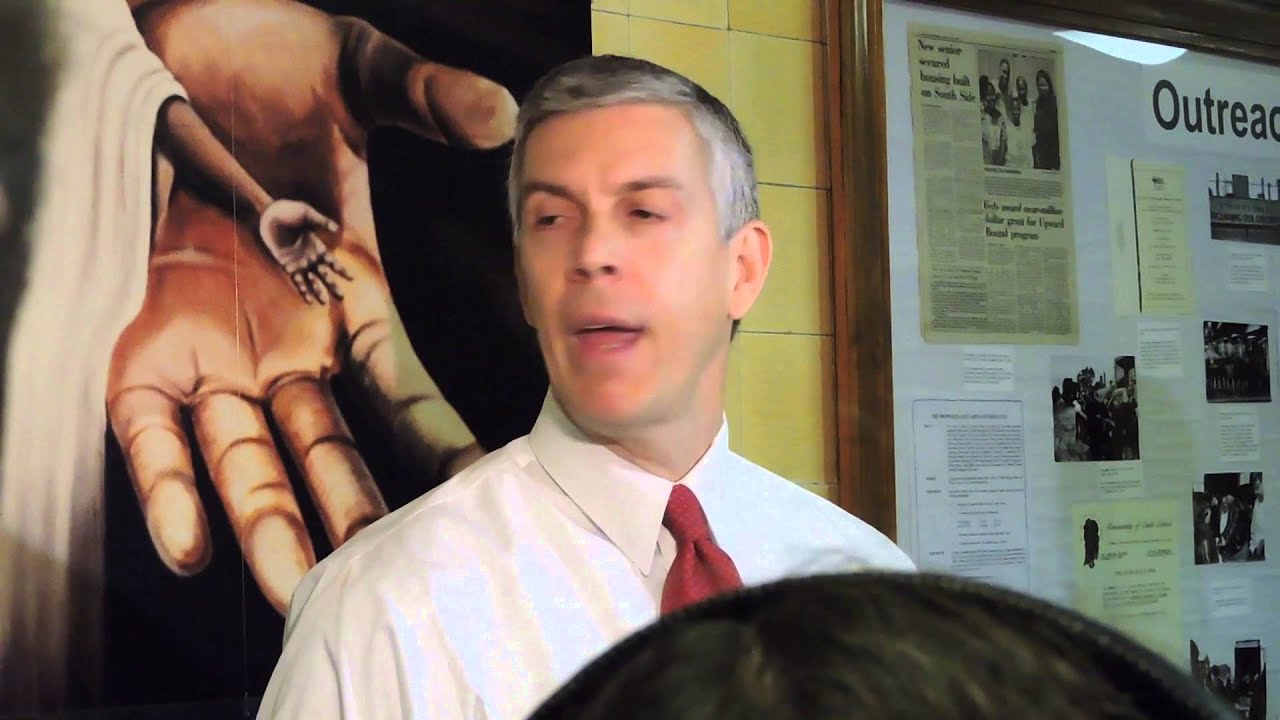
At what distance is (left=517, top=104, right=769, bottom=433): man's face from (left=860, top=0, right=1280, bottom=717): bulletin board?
0.48m

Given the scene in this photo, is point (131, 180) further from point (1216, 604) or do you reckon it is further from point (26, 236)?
point (1216, 604)

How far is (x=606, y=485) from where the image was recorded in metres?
0.91

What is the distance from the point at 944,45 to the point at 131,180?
0.88 m

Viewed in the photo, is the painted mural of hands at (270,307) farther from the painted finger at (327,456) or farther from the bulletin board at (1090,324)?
the bulletin board at (1090,324)

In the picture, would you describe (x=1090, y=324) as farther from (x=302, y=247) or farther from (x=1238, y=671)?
(x=302, y=247)

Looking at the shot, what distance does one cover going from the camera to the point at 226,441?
105 centimetres

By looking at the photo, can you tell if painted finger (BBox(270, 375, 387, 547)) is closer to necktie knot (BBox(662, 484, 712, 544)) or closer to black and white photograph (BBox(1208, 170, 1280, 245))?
necktie knot (BBox(662, 484, 712, 544))

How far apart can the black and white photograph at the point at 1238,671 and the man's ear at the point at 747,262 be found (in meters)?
0.92

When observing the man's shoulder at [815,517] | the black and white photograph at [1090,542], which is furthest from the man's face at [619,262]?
the black and white photograph at [1090,542]

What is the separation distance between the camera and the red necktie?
883 millimetres

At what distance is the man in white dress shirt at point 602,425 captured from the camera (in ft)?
2.77

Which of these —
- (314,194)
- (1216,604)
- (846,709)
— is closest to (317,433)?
(314,194)

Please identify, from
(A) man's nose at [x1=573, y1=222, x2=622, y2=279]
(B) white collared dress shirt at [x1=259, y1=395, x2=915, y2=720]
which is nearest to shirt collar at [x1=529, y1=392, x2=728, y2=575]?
(B) white collared dress shirt at [x1=259, y1=395, x2=915, y2=720]

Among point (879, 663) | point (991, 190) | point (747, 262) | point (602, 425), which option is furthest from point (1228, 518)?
point (879, 663)
